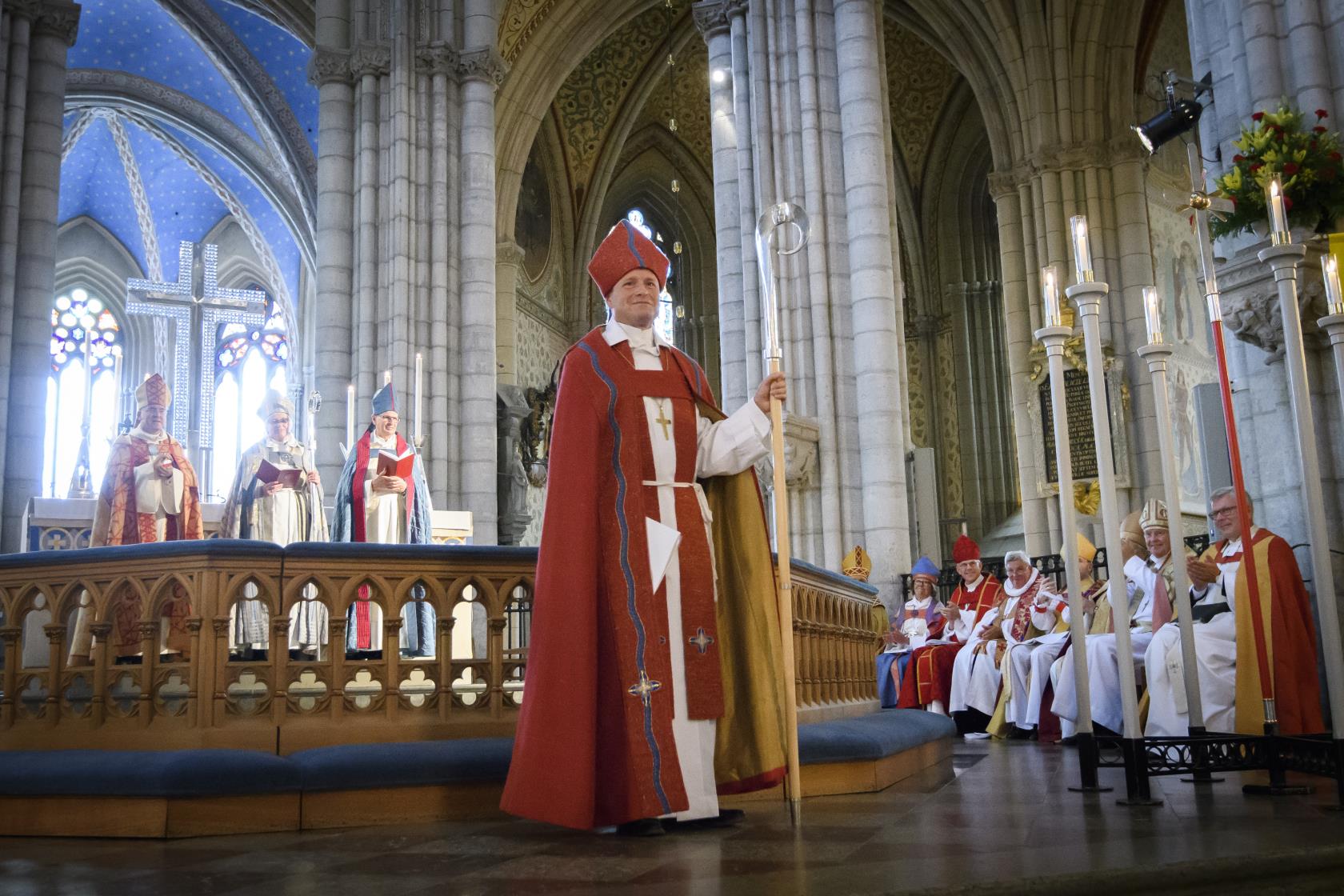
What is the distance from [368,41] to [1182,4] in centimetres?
1106

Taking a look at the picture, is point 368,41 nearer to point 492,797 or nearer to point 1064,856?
point 492,797

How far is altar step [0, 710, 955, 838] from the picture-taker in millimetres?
3609

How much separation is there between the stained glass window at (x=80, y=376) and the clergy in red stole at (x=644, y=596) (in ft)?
84.5

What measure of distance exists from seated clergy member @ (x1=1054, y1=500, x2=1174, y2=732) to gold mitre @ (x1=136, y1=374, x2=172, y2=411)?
524 cm

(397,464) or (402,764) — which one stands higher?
(397,464)

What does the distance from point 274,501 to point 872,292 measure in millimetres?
5802

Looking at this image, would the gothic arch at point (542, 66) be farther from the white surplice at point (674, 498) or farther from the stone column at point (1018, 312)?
the white surplice at point (674, 498)

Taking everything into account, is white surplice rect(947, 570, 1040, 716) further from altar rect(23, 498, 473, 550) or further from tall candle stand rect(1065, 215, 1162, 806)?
tall candle stand rect(1065, 215, 1162, 806)

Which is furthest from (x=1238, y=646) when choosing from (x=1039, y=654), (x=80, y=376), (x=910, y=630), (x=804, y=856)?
(x=80, y=376)

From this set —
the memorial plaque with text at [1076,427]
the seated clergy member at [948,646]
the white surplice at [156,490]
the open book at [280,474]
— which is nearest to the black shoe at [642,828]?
the open book at [280,474]

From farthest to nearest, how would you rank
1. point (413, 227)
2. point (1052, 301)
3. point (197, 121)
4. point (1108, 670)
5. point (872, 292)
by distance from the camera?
1. point (197, 121)
2. point (413, 227)
3. point (872, 292)
4. point (1108, 670)
5. point (1052, 301)

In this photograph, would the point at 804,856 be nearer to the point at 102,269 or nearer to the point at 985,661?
the point at 985,661

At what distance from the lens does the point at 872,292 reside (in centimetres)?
1091

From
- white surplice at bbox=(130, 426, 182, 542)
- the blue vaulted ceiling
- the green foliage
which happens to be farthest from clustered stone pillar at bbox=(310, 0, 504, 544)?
the green foliage
